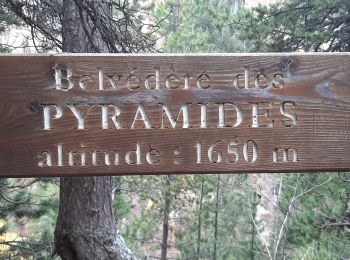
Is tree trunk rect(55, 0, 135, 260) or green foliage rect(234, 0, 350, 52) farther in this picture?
green foliage rect(234, 0, 350, 52)

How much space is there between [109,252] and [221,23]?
20.7 ft

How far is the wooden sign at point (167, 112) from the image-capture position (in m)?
1.47

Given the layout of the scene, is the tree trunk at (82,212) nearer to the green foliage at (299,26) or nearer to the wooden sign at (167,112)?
the wooden sign at (167,112)

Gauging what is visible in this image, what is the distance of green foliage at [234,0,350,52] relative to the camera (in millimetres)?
7117

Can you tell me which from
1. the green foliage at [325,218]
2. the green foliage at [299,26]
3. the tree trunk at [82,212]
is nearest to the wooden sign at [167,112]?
the tree trunk at [82,212]

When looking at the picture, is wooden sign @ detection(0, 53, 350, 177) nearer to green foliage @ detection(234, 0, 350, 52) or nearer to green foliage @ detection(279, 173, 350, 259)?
green foliage @ detection(279, 173, 350, 259)

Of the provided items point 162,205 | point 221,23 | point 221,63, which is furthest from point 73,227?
point 162,205

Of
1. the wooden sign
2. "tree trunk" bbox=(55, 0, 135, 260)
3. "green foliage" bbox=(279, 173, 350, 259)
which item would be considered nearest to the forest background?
"green foliage" bbox=(279, 173, 350, 259)

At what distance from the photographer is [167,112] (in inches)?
58.2

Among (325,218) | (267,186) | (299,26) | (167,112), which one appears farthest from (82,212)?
(267,186)

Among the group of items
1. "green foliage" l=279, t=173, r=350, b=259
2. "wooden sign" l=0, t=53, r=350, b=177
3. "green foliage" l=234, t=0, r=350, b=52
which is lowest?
"green foliage" l=279, t=173, r=350, b=259

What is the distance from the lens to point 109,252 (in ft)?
13.9

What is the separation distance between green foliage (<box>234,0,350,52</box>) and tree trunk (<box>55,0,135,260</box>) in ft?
13.7

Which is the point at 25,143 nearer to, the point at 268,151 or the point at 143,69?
the point at 143,69
